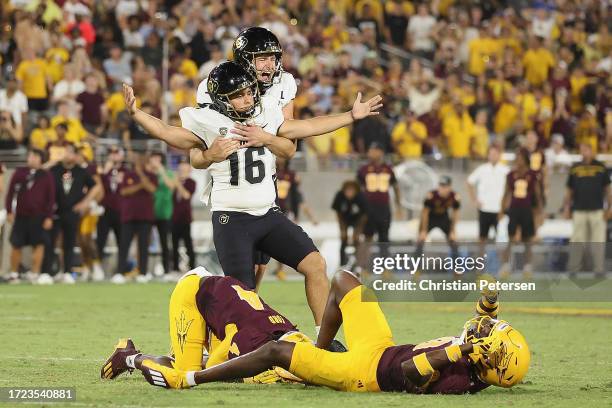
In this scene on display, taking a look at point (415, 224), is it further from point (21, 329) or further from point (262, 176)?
point (262, 176)

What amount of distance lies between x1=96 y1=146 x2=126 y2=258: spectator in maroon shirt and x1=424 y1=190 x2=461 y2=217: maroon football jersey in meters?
4.32

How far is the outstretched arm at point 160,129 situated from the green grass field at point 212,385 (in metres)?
1.51

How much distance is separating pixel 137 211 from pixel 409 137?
15.7 ft

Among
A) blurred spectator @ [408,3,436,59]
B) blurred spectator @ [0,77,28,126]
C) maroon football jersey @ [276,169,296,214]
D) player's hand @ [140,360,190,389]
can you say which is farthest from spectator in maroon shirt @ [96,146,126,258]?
player's hand @ [140,360,190,389]

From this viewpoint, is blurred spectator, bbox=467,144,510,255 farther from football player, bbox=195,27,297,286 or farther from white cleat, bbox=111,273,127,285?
football player, bbox=195,27,297,286

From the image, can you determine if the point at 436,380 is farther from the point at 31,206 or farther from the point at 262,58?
the point at 31,206

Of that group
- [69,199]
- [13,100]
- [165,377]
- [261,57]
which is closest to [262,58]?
[261,57]

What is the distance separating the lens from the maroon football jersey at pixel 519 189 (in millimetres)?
19109

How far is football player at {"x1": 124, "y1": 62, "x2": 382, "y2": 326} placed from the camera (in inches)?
341

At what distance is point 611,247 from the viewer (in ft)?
61.4

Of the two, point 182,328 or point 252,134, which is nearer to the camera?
point 182,328

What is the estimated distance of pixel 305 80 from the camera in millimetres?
22109

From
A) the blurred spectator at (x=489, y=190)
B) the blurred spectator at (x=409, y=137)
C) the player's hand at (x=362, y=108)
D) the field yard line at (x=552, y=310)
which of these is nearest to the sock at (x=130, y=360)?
the player's hand at (x=362, y=108)

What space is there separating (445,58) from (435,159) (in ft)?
13.1
